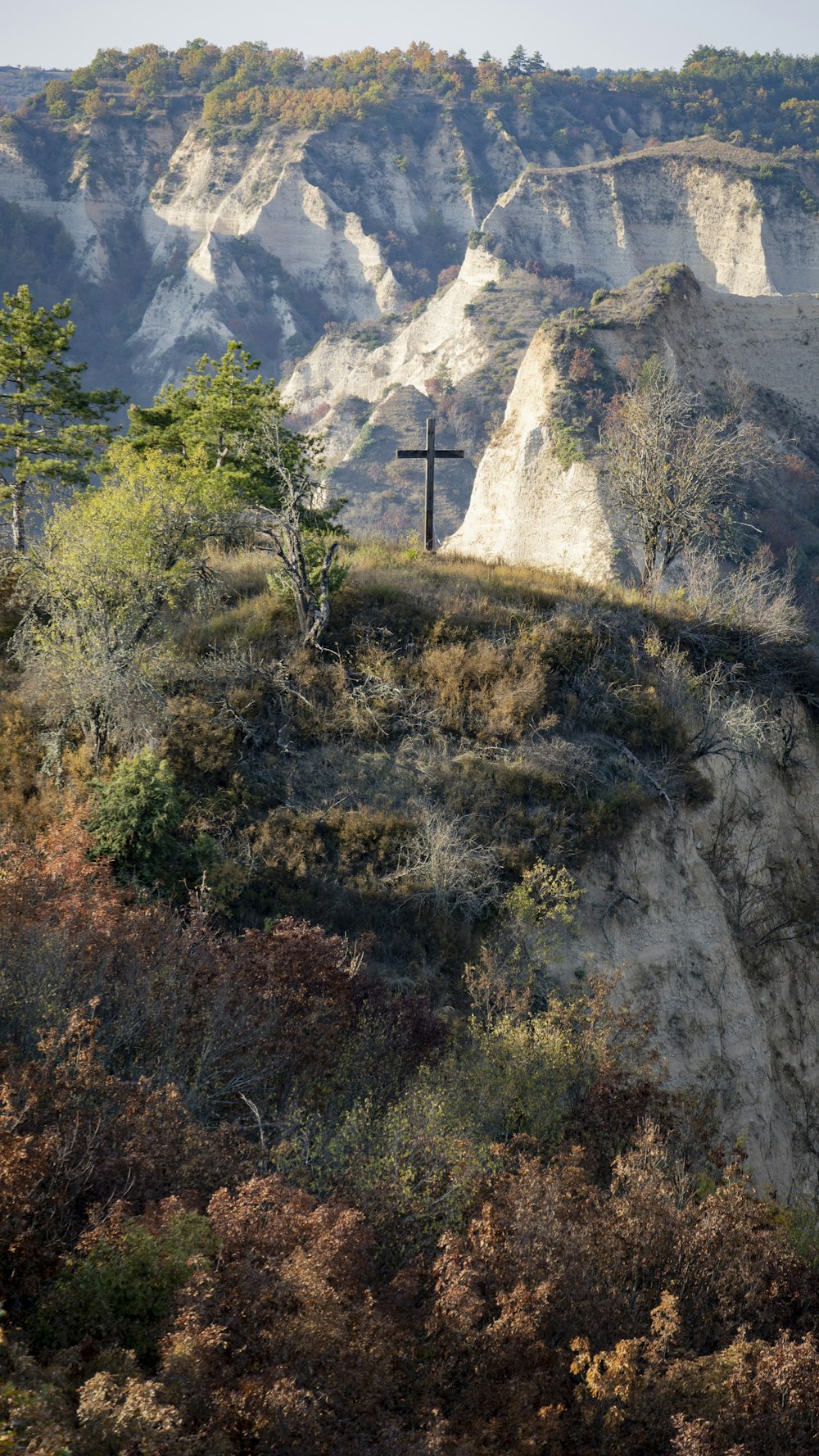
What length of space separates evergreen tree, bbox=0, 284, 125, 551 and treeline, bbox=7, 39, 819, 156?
12168 cm

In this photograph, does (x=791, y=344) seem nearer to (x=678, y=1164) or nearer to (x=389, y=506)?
(x=389, y=506)

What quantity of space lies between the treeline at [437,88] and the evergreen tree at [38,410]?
12168 centimetres

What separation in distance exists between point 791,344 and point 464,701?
135 feet

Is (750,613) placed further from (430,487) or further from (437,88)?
(437,88)

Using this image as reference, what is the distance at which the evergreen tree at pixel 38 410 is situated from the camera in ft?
58.8

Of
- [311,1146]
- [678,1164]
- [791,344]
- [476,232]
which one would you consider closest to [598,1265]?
[678,1164]

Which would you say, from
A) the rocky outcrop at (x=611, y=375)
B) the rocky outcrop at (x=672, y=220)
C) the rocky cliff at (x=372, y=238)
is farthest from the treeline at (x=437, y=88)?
the rocky outcrop at (x=611, y=375)

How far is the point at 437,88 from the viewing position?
134 meters

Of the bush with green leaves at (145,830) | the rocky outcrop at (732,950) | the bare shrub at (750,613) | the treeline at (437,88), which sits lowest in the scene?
the rocky outcrop at (732,950)

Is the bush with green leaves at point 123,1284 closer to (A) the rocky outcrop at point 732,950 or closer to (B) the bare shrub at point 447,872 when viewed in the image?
(B) the bare shrub at point 447,872

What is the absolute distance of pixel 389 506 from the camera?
83938 mm

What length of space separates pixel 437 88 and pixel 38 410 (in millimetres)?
138284

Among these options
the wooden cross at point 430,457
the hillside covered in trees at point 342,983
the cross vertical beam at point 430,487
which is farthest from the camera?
the cross vertical beam at point 430,487

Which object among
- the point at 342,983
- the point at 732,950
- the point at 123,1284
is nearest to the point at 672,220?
the point at 732,950
